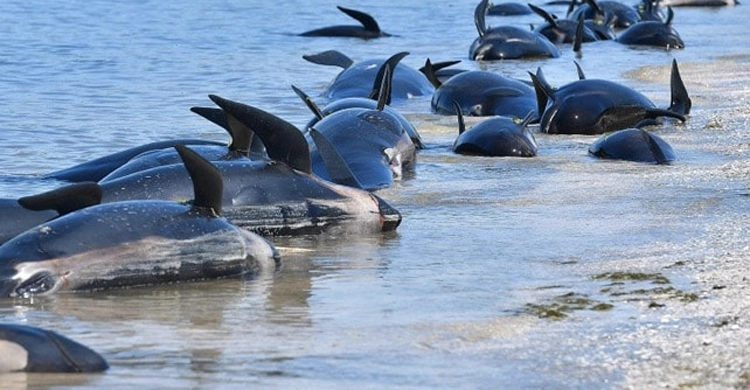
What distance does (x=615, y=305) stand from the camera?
4.73 meters

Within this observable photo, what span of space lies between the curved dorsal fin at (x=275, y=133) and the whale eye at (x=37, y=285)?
3.96ft

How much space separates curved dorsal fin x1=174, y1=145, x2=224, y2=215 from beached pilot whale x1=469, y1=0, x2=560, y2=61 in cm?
1017

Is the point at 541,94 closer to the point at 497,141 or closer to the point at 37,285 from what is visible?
the point at 497,141

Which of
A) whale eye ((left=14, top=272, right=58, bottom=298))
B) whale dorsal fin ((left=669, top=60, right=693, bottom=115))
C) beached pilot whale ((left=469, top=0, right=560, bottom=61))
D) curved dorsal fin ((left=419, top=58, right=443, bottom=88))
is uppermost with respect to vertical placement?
whale eye ((left=14, top=272, right=58, bottom=298))

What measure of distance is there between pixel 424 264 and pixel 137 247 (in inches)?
41.3

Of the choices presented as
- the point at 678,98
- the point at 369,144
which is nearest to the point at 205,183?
the point at 369,144

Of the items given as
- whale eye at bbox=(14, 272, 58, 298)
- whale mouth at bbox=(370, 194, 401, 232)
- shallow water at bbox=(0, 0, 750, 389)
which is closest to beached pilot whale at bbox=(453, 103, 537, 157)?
shallow water at bbox=(0, 0, 750, 389)

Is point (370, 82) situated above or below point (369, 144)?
Result: below

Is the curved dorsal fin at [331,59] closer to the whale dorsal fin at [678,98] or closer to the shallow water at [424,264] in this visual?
the shallow water at [424,264]

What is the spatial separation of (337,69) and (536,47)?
2028mm

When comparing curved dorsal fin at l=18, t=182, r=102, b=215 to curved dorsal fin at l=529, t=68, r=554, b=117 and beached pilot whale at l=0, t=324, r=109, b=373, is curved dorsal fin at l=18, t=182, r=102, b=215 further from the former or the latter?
curved dorsal fin at l=529, t=68, r=554, b=117

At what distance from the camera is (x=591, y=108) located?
9875mm

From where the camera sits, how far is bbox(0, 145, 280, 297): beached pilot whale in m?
4.91

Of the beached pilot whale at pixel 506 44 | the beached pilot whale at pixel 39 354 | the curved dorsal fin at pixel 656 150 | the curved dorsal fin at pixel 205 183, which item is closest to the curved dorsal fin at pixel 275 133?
the curved dorsal fin at pixel 205 183
